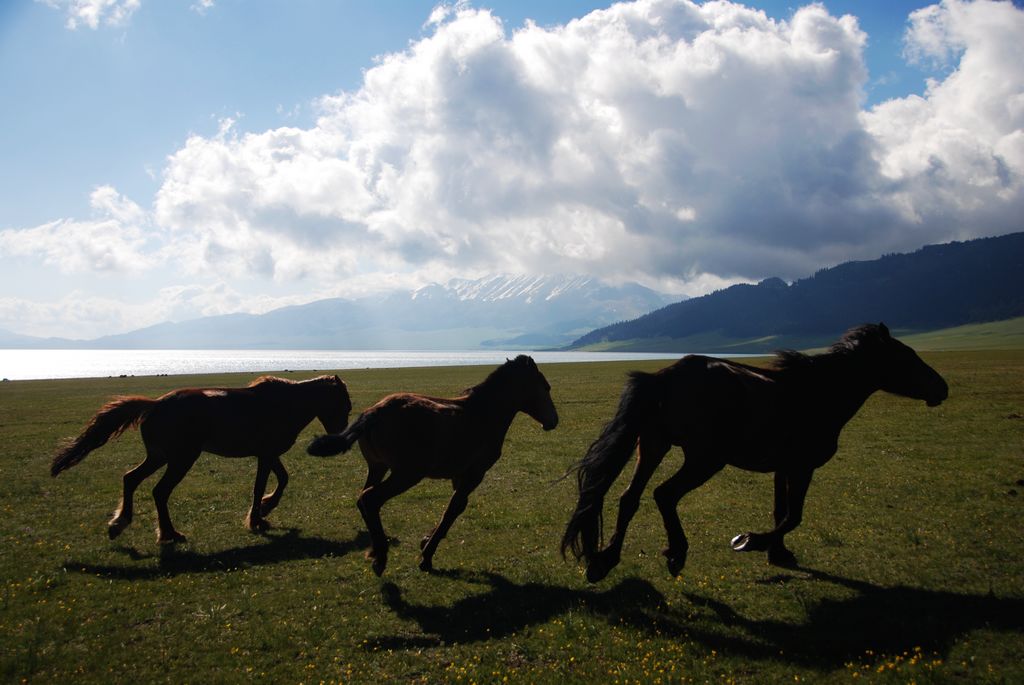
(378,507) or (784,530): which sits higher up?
(378,507)

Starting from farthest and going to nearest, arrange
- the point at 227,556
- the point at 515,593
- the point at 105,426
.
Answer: the point at 105,426, the point at 227,556, the point at 515,593

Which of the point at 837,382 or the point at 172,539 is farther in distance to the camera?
the point at 172,539

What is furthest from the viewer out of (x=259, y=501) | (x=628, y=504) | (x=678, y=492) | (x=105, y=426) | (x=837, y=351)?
(x=259, y=501)

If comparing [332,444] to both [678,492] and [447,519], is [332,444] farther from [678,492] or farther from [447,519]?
[678,492]

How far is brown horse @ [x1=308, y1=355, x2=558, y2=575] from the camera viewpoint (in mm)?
8141

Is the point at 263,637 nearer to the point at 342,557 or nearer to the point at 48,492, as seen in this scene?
the point at 342,557

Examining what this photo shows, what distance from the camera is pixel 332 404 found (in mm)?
12133

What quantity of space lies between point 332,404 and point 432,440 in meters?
4.50

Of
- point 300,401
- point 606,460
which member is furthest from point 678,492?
point 300,401

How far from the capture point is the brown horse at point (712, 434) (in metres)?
7.46

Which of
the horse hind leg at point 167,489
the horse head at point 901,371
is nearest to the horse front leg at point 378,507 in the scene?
the horse hind leg at point 167,489

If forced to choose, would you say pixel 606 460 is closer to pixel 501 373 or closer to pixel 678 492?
pixel 678 492

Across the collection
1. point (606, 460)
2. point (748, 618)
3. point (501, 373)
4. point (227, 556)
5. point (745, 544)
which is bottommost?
point (748, 618)

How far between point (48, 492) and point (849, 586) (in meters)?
17.9
